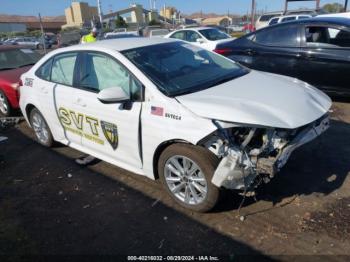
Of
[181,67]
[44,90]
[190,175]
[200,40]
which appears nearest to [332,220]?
[190,175]

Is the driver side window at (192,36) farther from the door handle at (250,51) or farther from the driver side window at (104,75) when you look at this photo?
the driver side window at (104,75)

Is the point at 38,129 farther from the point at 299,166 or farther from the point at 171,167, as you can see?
the point at 299,166

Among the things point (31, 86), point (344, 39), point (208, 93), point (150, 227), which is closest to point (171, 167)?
point (150, 227)

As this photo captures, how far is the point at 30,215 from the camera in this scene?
3.94 metres

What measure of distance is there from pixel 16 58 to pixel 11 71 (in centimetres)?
77

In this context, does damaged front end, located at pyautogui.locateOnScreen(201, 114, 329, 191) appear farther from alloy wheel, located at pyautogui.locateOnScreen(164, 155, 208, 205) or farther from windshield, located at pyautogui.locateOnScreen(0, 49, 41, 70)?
windshield, located at pyautogui.locateOnScreen(0, 49, 41, 70)

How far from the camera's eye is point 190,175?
351 centimetres

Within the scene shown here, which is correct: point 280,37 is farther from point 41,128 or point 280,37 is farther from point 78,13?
point 78,13

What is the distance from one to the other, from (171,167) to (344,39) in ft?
14.5

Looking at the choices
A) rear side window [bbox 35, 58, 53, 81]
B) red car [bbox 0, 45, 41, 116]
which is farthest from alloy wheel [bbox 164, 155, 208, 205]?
red car [bbox 0, 45, 41, 116]

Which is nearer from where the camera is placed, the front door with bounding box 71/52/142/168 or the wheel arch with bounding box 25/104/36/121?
the front door with bounding box 71/52/142/168

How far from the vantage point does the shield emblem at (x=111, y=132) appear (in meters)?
4.01

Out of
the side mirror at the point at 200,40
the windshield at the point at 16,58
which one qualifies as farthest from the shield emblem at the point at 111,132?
the side mirror at the point at 200,40

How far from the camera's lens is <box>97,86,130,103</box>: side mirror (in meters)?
3.61
